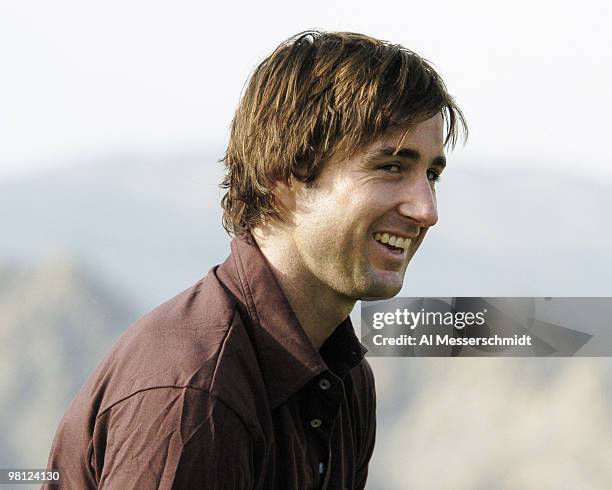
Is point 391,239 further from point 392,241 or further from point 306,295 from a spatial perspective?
point 306,295

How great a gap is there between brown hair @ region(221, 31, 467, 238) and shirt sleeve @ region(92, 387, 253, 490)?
0.33 metres

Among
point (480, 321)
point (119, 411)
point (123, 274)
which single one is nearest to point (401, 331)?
point (480, 321)

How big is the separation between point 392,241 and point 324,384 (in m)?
0.20

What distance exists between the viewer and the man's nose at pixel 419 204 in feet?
4.16

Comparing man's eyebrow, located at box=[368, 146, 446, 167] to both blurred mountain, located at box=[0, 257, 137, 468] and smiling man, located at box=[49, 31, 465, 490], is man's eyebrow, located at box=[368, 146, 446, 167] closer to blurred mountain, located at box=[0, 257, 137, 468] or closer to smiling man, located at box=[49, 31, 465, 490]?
smiling man, located at box=[49, 31, 465, 490]

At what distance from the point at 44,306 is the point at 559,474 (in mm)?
1150

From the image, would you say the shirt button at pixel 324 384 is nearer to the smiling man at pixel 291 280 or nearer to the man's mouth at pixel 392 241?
the smiling man at pixel 291 280

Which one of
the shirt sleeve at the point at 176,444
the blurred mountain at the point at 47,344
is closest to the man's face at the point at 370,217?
the shirt sleeve at the point at 176,444

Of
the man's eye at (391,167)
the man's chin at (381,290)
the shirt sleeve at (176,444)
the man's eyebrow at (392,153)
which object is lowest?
the shirt sleeve at (176,444)

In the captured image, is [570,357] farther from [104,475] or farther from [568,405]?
[104,475]

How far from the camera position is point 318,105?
4.32ft

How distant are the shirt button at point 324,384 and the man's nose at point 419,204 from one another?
0.75 ft

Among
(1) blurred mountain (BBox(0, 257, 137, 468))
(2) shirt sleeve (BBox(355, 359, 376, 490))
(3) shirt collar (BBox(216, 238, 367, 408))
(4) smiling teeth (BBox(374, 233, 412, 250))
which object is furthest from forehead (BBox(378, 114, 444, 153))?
(1) blurred mountain (BBox(0, 257, 137, 468))

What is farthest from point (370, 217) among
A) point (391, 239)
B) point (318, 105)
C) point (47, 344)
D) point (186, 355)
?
point (47, 344)
